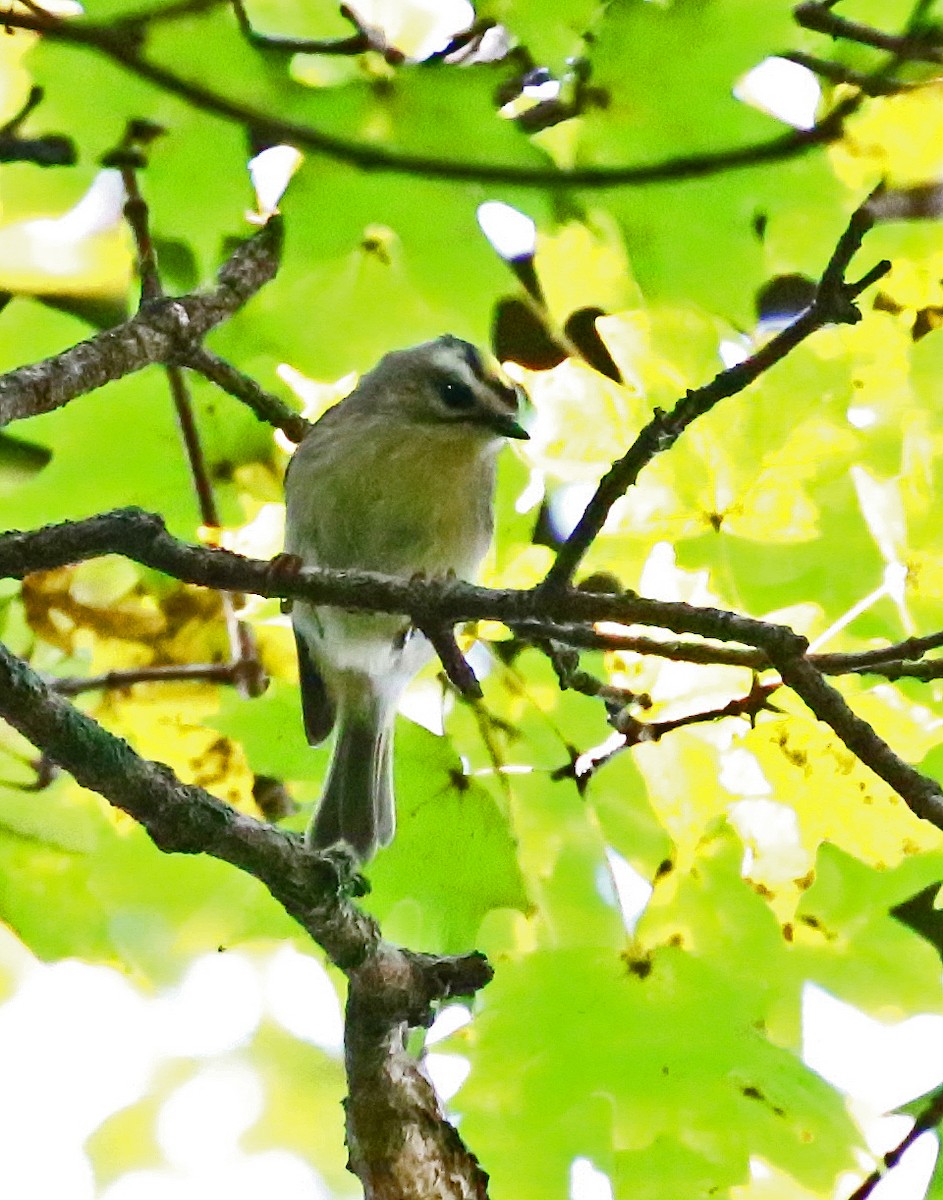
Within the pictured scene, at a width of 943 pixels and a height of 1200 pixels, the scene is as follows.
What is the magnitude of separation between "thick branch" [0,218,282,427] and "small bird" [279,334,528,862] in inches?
24.6

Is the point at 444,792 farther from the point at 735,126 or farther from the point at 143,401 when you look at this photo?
the point at 735,126

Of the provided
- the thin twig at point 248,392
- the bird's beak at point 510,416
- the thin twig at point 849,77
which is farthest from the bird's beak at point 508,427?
the thin twig at point 849,77

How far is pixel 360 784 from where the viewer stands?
7.43 feet

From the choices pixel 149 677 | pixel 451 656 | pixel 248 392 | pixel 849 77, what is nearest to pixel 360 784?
pixel 149 677

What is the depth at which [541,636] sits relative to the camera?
1.35 metres

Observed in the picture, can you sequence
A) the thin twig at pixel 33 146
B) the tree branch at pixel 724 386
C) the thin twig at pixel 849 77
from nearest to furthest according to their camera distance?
the tree branch at pixel 724 386 < the thin twig at pixel 849 77 < the thin twig at pixel 33 146

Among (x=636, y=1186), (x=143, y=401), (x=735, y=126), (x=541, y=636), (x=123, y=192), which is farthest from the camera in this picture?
(x=143, y=401)

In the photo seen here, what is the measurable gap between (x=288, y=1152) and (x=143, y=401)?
4.24 ft

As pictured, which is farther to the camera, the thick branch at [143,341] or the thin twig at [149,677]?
the thin twig at [149,677]

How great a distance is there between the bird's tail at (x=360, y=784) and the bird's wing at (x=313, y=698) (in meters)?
0.05

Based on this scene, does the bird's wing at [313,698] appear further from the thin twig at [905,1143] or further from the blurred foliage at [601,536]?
the thin twig at [905,1143]

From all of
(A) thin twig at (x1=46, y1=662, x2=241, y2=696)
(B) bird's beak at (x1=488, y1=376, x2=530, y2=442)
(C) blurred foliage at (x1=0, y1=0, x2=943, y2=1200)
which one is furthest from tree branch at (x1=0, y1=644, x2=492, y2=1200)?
(B) bird's beak at (x1=488, y1=376, x2=530, y2=442)

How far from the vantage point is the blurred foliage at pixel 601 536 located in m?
1.42

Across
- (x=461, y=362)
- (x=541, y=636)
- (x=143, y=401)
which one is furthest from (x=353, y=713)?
(x=541, y=636)
